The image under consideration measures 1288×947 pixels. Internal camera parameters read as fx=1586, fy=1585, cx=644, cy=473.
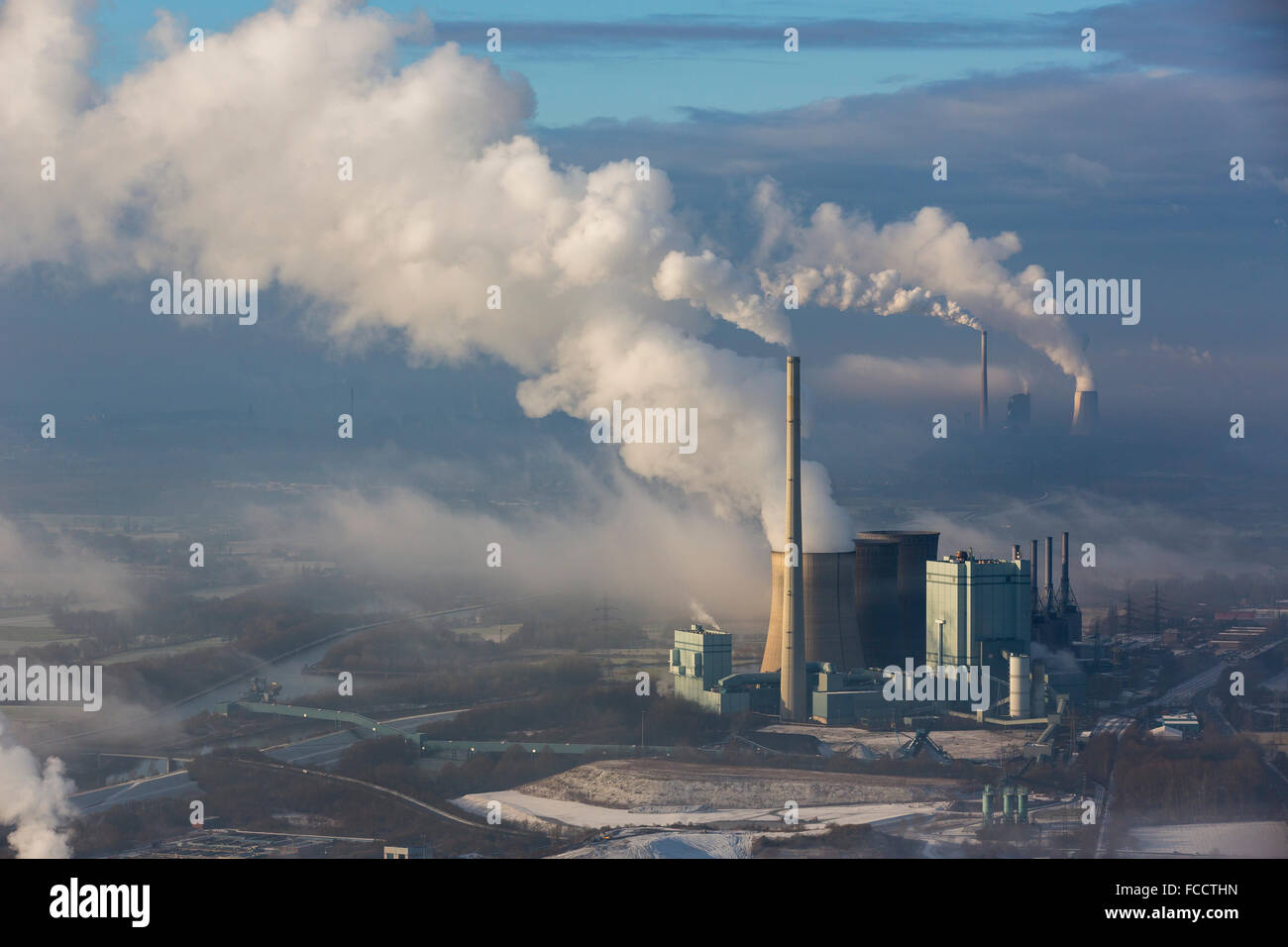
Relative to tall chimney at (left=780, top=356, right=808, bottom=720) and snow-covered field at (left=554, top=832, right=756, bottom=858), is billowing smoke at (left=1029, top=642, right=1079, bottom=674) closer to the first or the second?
tall chimney at (left=780, top=356, right=808, bottom=720)

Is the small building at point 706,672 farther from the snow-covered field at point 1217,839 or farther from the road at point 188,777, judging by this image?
the snow-covered field at point 1217,839

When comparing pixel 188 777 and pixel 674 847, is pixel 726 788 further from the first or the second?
pixel 188 777

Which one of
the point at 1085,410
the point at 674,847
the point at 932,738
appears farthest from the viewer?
the point at 1085,410

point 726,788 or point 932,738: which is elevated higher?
point 932,738

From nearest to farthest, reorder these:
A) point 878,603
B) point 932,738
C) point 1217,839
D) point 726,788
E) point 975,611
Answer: point 1217,839 < point 726,788 < point 932,738 < point 975,611 < point 878,603

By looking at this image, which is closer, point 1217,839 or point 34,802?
point 1217,839

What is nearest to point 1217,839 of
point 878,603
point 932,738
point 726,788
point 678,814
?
point 932,738
